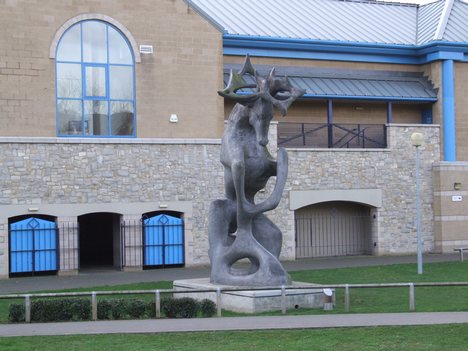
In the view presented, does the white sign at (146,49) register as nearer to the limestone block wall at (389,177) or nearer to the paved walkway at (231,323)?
the limestone block wall at (389,177)

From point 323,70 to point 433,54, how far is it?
4.26 metres

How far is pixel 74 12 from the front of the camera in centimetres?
2953

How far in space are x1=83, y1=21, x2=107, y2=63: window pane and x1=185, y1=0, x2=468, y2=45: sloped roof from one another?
5246 mm

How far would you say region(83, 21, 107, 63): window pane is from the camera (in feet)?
97.7

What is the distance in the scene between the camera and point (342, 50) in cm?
3528

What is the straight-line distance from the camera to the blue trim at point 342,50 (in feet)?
110

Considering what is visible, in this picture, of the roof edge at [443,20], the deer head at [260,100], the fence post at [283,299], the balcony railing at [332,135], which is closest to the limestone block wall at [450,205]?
the balcony railing at [332,135]

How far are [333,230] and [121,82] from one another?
9.84 metres

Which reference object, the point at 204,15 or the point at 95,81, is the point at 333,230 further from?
the point at 95,81

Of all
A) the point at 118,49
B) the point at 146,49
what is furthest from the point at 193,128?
the point at 118,49

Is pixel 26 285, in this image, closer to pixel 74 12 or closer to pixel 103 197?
pixel 103 197

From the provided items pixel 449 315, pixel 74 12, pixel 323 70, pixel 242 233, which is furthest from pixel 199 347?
pixel 323 70

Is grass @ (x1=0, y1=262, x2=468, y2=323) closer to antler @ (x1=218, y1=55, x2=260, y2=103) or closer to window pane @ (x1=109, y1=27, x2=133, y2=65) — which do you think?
antler @ (x1=218, y1=55, x2=260, y2=103)

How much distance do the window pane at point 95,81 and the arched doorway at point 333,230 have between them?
8.49 m
